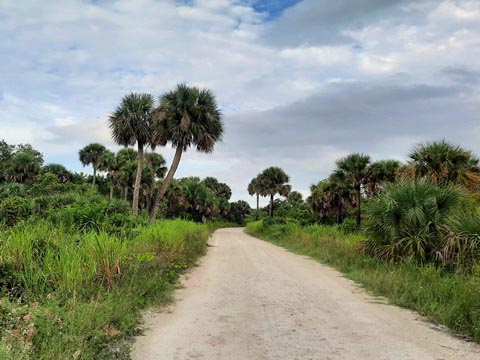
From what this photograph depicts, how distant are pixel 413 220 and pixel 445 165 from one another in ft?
19.6

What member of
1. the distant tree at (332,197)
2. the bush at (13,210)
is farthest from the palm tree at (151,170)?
the bush at (13,210)

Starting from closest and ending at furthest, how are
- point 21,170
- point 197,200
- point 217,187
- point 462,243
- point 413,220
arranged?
point 462,243 → point 413,220 → point 21,170 → point 197,200 → point 217,187

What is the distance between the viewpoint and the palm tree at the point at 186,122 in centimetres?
2422

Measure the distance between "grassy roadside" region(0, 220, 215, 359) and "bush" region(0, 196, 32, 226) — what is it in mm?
5277

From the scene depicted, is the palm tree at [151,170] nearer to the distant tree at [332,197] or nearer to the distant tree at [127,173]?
the distant tree at [127,173]

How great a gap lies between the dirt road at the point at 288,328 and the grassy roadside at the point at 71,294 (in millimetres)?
482

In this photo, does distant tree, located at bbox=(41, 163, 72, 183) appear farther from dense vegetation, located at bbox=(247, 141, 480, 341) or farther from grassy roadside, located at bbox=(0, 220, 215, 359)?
grassy roadside, located at bbox=(0, 220, 215, 359)

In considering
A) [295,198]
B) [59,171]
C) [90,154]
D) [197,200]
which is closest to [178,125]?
[197,200]

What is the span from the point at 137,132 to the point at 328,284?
2141 cm

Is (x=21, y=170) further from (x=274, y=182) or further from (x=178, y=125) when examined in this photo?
(x=274, y=182)

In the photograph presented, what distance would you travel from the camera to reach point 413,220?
9625 millimetres

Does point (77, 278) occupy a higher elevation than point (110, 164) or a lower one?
lower

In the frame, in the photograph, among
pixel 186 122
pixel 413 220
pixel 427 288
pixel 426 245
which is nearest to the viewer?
pixel 427 288

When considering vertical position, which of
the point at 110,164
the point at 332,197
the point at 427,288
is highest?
the point at 110,164
